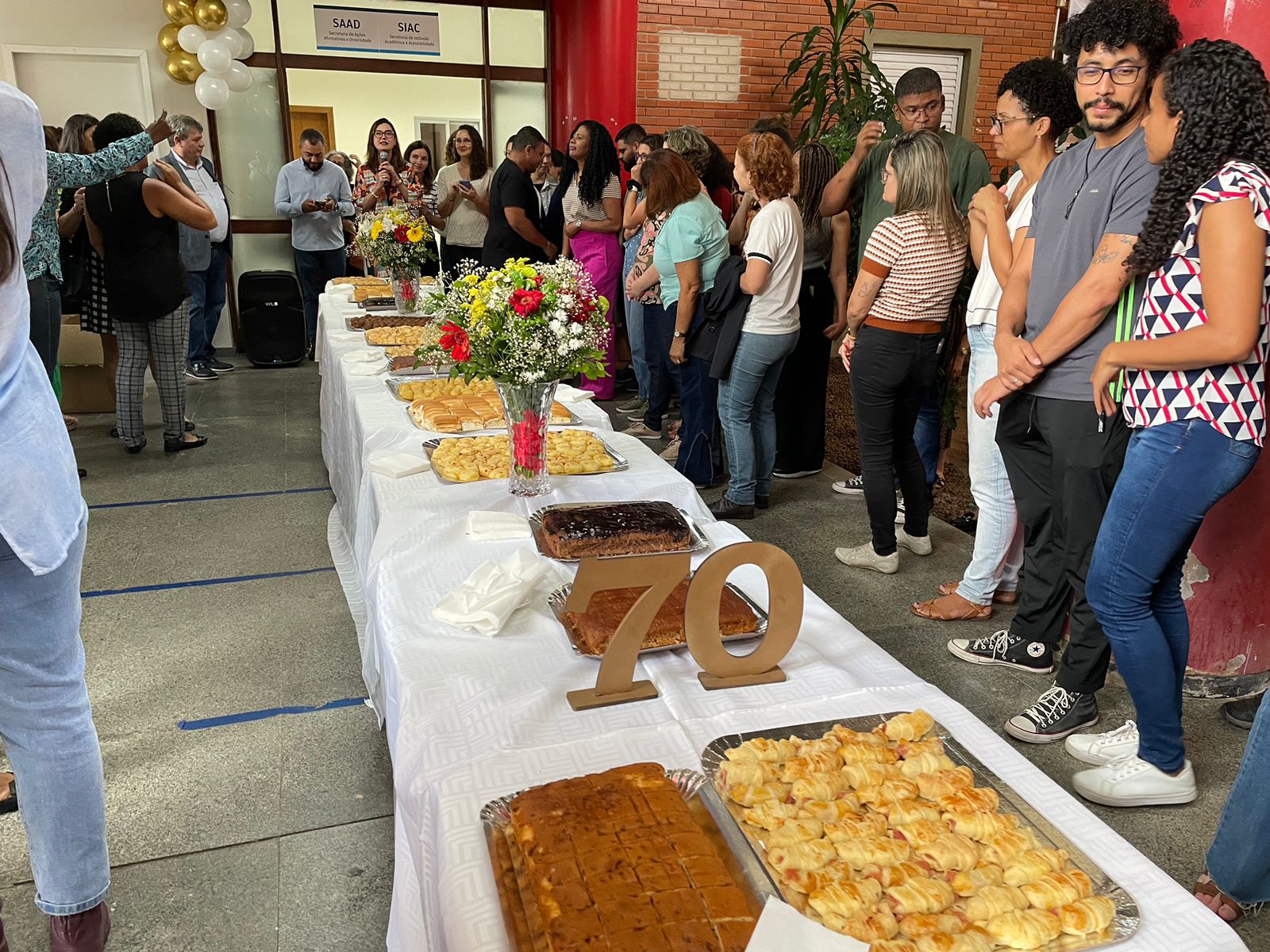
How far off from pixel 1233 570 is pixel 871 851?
190 centimetres

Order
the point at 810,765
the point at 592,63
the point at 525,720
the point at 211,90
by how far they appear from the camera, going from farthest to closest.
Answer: the point at 592,63 → the point at 211,90 → the point at 525,720 → the point at 810,765

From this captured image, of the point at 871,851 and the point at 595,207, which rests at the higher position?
the point at 595,207

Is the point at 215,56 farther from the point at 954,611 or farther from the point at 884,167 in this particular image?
the point at 954,611

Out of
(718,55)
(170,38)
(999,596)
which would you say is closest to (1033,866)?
(999,596)

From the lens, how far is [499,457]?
2215 mm

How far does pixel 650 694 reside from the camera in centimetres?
124

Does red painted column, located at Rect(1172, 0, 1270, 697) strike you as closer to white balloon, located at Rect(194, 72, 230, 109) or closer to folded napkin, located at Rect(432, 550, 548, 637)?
folded napkin, located at Rect(432, 550, 548, 637)

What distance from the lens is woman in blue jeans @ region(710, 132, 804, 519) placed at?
10.7ft

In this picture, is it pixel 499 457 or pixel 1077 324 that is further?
pixel 499 457

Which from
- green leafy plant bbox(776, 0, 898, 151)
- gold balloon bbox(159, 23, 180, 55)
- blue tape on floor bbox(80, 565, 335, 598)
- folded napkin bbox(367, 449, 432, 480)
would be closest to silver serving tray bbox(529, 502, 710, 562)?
folded napkin bbox(367, 449, 432, 480)

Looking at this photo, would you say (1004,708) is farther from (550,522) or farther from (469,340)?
(469,340)

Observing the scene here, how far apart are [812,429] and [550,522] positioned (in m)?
2.72

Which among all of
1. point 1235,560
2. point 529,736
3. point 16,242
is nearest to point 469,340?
point 16,242

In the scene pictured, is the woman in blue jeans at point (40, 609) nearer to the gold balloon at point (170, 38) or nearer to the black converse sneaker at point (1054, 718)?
the black converse sneaker at point (1054, 718)
